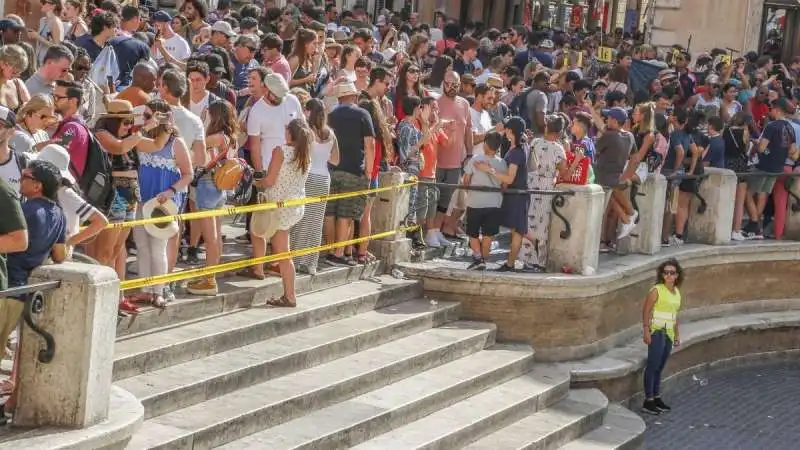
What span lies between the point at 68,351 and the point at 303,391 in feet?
9.17

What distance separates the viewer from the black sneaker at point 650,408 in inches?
619

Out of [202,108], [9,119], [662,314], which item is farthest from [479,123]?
[9,119]

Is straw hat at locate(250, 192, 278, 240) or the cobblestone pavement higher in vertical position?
straw hat at locate(250, 192, 278, 240)

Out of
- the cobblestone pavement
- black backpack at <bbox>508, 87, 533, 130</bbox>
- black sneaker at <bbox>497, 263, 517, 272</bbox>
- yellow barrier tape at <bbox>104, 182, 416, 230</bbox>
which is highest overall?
black backpack at <bbox>508, 87, 533, 130</bbox>

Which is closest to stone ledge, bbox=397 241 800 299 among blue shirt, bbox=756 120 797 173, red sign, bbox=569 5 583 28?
blue shirt, bbox=756 120 797 173

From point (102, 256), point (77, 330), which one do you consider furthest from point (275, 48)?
point (77, 330)

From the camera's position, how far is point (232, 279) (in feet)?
42.9

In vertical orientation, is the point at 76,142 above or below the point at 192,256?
above

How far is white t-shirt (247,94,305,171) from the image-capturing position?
43.3ft

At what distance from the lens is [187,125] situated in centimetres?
1192

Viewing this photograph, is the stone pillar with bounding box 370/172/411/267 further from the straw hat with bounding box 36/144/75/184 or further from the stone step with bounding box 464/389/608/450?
the straw hat with bounding box 36/144/75/184

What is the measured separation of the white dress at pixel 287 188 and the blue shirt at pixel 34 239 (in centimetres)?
370

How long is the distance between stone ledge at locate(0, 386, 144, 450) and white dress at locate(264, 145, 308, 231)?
338 centimetres

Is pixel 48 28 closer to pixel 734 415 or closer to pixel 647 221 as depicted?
pixel 647 221
